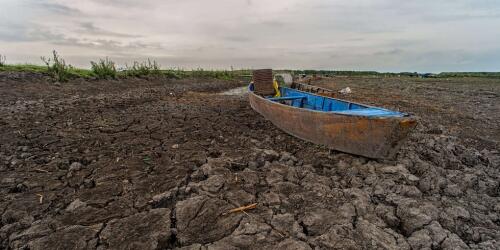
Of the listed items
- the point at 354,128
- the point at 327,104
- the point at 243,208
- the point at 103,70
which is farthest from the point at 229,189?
the point at 103,70

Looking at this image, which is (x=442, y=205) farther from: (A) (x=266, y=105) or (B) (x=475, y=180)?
(A) (x=266, y=105)

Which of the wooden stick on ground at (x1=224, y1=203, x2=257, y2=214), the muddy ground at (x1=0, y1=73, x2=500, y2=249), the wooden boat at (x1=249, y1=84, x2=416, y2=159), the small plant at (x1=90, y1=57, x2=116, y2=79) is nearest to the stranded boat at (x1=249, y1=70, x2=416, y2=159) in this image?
the wooden boat at (x1=249, y1=84, x2=416, y2=159)

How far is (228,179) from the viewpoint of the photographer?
13.5 ft

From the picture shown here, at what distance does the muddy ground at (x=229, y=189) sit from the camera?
306cm

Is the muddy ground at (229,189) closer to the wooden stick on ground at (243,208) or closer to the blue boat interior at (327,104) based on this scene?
the wooden stick on ground at (243,208)

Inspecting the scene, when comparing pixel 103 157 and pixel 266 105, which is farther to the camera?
pixel 266 105

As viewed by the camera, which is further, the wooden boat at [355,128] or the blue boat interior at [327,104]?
the blue boat interior at [327,104]

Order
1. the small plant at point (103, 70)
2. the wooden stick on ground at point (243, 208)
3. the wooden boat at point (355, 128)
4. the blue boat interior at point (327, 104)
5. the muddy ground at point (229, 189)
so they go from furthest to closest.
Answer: the small plant at point (103, 70)
the blue boat interior at point (327, 104)
the wooden boat at point (355, 128)
the wooden stick on ground at point (243, 208)
the muddy ground at point (229, 189)

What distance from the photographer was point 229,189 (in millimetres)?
3879

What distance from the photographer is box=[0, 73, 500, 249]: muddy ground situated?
306 cm

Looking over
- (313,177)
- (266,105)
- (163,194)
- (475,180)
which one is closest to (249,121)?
(266,105)

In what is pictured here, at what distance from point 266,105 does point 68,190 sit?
4172mm

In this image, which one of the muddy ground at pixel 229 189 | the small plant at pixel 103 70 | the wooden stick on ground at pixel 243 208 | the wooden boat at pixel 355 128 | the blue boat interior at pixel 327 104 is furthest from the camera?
the small plant at pixel 103 70

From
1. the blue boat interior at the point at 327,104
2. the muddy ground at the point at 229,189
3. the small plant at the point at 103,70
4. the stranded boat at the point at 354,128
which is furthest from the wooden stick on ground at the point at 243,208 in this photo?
the small plant at the point at 103,70
